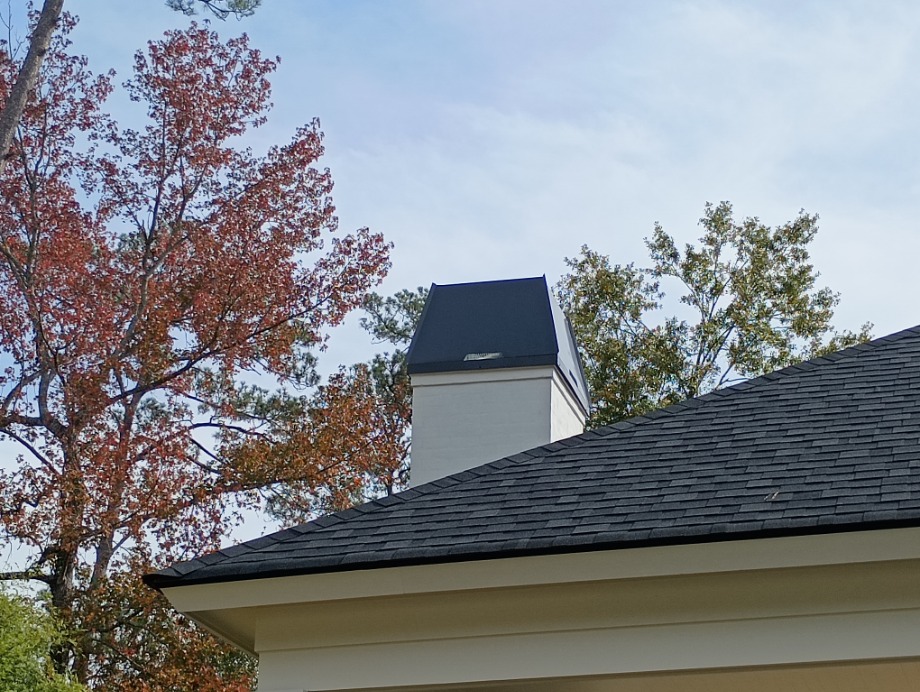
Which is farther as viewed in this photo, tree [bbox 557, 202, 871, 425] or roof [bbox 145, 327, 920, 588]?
tree [bbox 557, 202, 871, 425]

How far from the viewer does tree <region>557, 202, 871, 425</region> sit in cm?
2147

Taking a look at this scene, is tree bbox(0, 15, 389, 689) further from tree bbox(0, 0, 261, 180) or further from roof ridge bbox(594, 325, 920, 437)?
roof ridge bbox(594, 325, 920, 437)

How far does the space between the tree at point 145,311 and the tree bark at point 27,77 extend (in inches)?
75.0

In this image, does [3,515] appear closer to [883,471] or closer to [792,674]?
[792,674]

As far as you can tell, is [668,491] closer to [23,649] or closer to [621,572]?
A: [621,572]

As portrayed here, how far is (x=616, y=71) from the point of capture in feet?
42.7

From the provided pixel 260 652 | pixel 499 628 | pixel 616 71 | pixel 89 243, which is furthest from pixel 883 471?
pixel 89 243

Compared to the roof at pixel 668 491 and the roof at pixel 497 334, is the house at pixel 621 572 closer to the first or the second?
the roof at pixel 668 491

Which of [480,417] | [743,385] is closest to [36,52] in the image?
[480,417]

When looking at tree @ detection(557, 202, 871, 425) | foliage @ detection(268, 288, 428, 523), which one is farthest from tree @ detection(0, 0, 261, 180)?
tree @ detection(557, 202, 871, 425)

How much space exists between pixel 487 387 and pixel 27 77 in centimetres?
831

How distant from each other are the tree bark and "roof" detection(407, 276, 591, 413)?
21.0 feet

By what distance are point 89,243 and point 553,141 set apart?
22.2ft

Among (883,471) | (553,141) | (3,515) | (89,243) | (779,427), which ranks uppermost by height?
(553,141)
